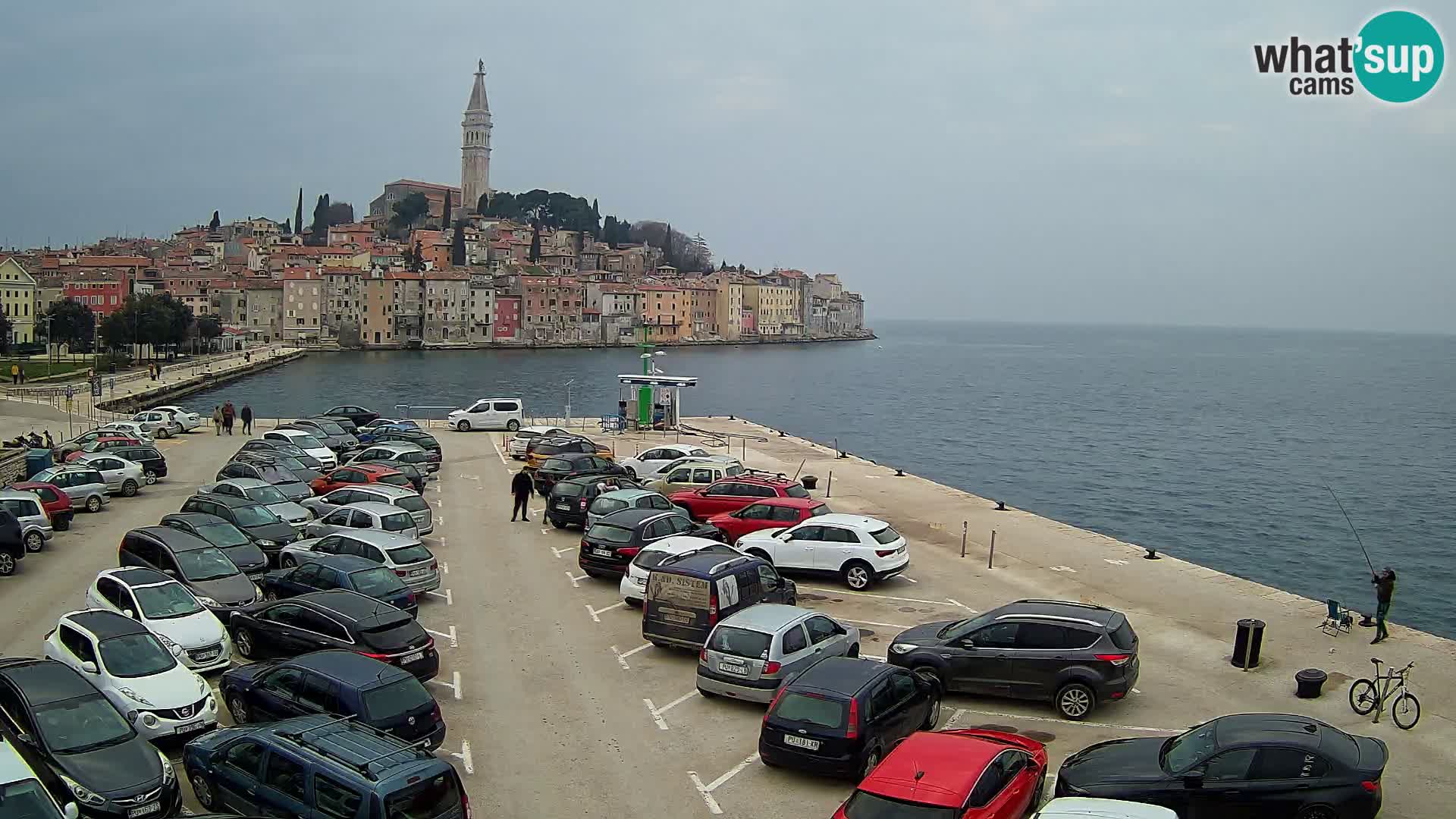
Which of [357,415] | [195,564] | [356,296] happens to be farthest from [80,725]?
[356,296]

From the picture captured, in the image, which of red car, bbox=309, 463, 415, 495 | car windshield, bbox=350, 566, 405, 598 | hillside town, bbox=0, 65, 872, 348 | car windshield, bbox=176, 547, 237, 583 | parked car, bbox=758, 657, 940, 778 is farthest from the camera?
hillside town, bbox=0, 65, 872, 348

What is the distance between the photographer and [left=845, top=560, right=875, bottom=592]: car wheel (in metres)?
17.7

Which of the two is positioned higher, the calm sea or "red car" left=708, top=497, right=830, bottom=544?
"red car" left=708, top=497, right=830, bottom=544

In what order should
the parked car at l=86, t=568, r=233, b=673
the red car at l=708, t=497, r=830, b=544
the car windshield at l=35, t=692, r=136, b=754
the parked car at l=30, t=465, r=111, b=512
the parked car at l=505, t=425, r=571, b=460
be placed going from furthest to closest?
the parked car at l=505, t=425, r=571, b=460 < the parked car at l=30, t=465, r=111, b=512 < the red car at l=708, t=497, r=830, b=544 < the parked car at l=86, t=568, r=233, b=673 < the car windshield at l=35, t=692, r=136, b=754

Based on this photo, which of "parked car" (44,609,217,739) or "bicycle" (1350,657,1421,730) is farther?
"bicycle" (1350,657,1421,730)

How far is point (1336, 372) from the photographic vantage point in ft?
481

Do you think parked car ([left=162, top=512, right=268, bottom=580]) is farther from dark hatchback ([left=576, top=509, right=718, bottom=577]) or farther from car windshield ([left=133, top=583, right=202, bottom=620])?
dark hatchback ([left=576, top=509, right=718, bottom=577])

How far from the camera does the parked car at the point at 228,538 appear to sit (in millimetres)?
16734

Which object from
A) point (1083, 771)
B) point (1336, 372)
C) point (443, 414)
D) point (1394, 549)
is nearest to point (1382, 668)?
point (1083, 771)

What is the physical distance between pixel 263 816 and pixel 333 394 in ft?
281

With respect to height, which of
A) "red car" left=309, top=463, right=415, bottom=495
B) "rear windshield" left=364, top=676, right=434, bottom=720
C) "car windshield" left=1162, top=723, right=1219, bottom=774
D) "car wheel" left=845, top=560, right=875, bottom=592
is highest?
"car windshield" left=1162, top=723, right=1219, bottom=774

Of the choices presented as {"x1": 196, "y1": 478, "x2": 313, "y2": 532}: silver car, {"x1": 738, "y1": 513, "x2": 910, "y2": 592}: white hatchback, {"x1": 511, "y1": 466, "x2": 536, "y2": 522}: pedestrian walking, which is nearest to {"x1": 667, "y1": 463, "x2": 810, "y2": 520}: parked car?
{"x1": 511, "y1": 466, "x2": 536, "y2": 522}: pedestrian walking

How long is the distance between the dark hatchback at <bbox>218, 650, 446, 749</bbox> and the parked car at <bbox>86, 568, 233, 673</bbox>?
186 cm

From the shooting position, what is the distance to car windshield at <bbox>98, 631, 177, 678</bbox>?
10.9 meters
